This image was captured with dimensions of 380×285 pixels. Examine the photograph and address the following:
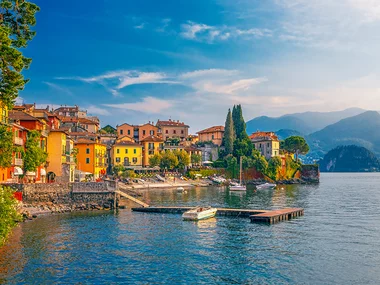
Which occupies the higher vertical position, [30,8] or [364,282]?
[30,8]

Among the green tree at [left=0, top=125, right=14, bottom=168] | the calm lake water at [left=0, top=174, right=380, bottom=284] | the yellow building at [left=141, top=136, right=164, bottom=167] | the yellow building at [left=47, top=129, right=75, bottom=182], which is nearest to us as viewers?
the calm lake water at [left=0, top=174, right=380, bottom=284]

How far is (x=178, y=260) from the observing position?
32969 mm

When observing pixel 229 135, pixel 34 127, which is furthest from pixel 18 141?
pixel 229 135

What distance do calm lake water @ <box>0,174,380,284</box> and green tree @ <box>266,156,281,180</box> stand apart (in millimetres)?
89403

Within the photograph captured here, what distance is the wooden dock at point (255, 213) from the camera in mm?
52469

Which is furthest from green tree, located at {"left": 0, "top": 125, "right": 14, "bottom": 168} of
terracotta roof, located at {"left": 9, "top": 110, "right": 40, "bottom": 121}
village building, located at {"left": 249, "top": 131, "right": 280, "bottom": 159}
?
village building, located at {"left": 249, "top": 131, "right": 280, "bottom": 159}

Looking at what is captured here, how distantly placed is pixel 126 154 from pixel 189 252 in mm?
93820

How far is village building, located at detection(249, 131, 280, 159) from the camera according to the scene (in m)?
153

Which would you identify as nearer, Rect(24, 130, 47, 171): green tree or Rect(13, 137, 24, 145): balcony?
Rect(13, 137, 24, 145): balcony

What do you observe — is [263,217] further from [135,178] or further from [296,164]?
[296,164]

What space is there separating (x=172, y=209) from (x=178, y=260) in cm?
Result: 2881

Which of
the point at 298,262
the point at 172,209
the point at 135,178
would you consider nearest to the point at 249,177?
the point at 135,178

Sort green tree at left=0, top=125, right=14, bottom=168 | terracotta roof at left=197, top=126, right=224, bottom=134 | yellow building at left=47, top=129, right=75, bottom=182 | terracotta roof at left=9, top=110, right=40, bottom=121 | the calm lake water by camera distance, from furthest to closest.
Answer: terracotta roof at left=197, top=126, right=224, bottom=134 → yellow building at left=47, top=129, right=75, bottom=182 → terracotta roof at left=9, top=110, right=40, bottom=121 → green tree at left=0, top=125, right=14, bottom=168 → the calm lake water

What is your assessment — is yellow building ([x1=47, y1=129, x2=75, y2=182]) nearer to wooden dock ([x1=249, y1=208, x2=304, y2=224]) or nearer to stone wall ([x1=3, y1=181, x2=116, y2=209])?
stone wall ([x1=3, y1=181, x2=116, y2=209])
